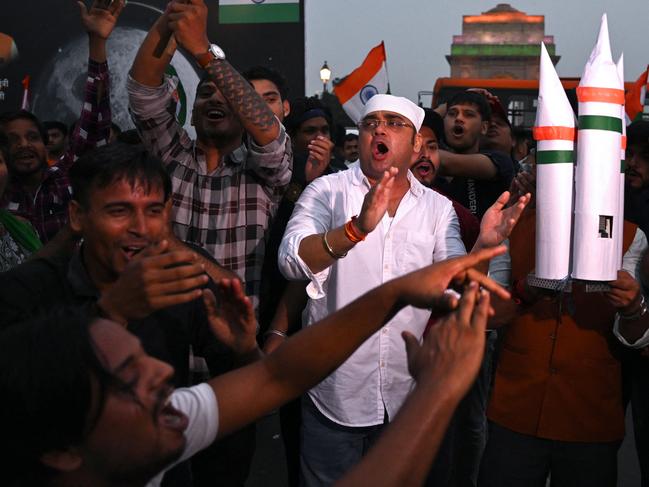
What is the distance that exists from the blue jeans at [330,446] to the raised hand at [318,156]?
1.15 metres

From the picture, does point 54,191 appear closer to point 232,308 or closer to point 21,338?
point 232,308

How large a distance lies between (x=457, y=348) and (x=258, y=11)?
203 inches

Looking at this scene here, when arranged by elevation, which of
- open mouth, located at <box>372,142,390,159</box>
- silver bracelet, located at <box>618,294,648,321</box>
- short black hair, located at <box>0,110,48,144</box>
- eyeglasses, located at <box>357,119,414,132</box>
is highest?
short black hair, located at <box>0,110,48,144</box>

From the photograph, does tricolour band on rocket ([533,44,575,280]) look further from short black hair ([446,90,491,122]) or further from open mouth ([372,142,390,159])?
short black hair ([446,90,491,122])

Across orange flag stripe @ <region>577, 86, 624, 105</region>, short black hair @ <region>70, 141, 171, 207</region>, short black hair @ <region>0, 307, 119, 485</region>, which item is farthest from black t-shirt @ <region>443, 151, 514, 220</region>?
short black hair @ <region>0, 307, 119, 485</region>

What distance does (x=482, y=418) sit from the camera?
489cm

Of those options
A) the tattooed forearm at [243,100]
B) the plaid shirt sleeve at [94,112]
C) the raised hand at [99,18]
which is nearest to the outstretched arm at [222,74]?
the tattooed forearm at [243,100]

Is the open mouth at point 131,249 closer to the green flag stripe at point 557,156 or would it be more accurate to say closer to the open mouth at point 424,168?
the green flag stripe at point 557,156

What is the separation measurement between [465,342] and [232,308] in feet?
2.78

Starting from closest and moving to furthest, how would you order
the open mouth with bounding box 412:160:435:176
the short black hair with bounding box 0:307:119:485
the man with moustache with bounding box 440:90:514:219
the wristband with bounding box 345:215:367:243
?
the short black hair with bounding box 0:307:119:485
the wristband with bounding box 345:215:367:243
the open mouth with bounding box 412:160:435:176
the man with moustache with bounding box 440:90:514:219

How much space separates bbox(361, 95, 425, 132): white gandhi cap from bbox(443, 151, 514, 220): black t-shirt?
1.11m

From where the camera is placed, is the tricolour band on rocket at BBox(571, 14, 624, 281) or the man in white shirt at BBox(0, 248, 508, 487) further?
the tricolour band on rocket at BBox(571, 14, 624, 281)

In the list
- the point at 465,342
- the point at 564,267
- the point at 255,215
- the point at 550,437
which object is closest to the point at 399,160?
the point at 255,215

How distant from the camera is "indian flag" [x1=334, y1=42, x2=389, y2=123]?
762 centimetres
